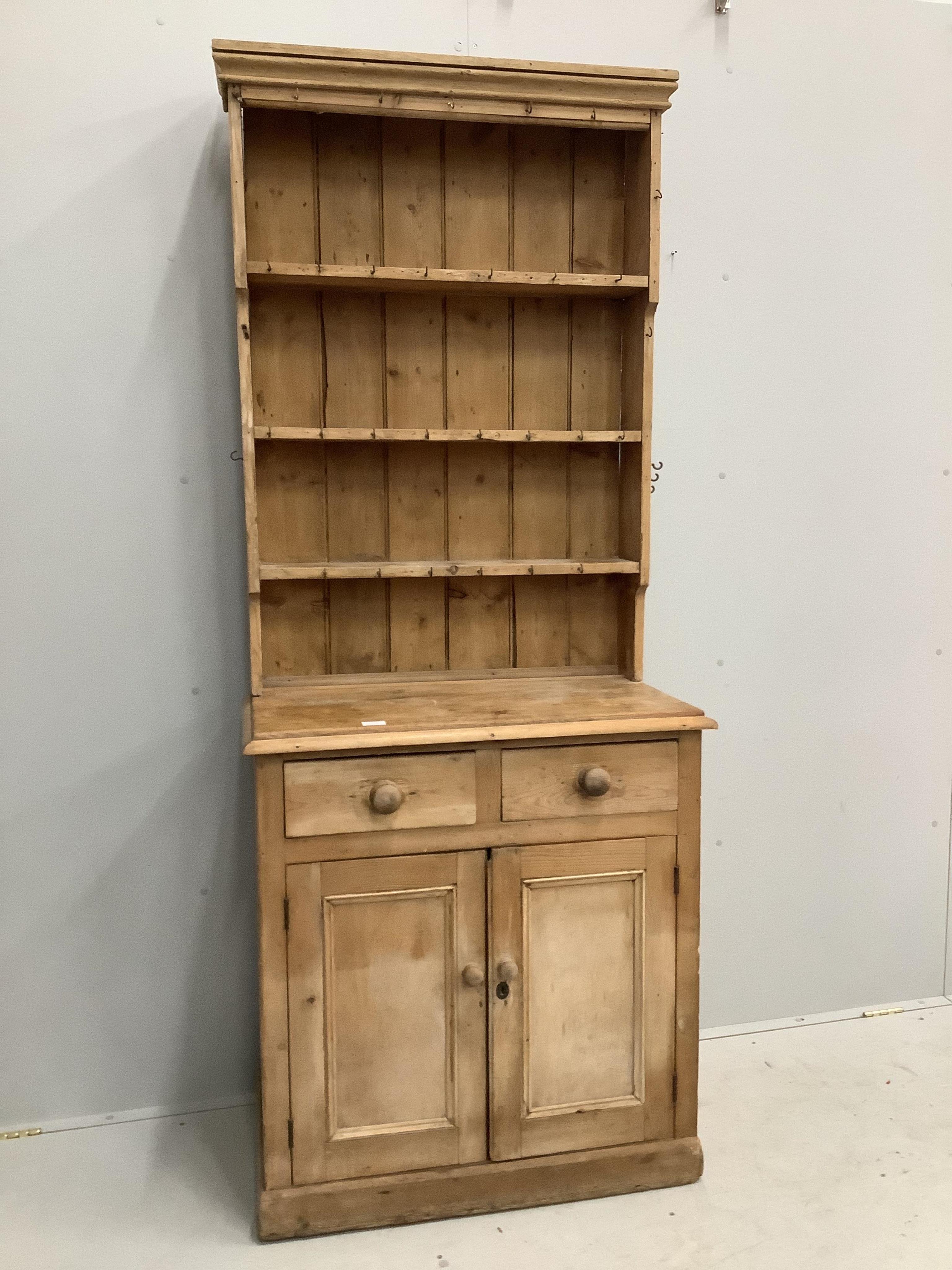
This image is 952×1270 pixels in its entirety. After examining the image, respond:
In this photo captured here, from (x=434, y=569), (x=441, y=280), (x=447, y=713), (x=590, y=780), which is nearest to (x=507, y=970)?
(x=590, y=780)

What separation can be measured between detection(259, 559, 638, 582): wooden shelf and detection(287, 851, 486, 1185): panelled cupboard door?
0.60m

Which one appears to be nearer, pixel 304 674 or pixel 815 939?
pixel 304 674

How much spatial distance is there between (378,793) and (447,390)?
3.18ft

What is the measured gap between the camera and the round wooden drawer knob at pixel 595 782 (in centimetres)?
195

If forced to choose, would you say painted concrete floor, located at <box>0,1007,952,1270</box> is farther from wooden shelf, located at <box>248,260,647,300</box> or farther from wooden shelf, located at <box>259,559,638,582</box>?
wooden shelf, located at <box>248,260,647,300</box>

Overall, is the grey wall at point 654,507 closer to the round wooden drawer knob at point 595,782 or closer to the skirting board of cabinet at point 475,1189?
the skirting board of cabinet at point 475,1189

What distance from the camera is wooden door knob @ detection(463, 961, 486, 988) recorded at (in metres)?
1.96

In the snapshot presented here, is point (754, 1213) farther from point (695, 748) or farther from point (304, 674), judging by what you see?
point (304, 674)

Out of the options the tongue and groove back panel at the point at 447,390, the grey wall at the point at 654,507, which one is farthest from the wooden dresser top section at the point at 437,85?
the grey wall at the point at 654,507

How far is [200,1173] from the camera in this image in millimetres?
2139

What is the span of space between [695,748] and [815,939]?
103cm

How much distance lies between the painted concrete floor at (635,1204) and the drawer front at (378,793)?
0.78 meters

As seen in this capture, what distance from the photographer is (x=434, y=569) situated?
2.20 meters

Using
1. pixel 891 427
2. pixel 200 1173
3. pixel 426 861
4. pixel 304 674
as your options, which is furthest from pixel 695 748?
pixel 200 1173
